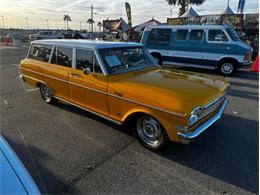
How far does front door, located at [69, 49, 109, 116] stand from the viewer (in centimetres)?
382

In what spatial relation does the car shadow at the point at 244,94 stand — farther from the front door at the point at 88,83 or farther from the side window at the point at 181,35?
the front door at the point at 88,83

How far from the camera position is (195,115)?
290cm

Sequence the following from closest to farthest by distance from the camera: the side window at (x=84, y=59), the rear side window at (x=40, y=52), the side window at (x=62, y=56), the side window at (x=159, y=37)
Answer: the side window at (x=84, y=59) < the side window at (x=62, y=56) < the rear side window at (x=40, y=52) < the side window at (x=159, y=37)

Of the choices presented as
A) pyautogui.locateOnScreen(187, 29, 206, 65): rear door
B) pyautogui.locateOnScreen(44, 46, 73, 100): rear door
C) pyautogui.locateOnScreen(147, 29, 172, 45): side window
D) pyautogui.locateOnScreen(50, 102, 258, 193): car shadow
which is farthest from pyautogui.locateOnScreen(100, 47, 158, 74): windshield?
pyautogui.locateOnScreen(147, 29, 172, 45): side window

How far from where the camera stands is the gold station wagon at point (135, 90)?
300 cm

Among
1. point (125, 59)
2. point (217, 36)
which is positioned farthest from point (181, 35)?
point (125, 59)

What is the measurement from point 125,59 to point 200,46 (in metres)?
6.10

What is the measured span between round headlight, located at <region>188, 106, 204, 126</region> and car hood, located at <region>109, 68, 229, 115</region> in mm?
57

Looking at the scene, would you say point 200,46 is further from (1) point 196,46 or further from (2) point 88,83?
(2) point 88,83

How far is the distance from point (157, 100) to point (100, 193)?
146 centimetres

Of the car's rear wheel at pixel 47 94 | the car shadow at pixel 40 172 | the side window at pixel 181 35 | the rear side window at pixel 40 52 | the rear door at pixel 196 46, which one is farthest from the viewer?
the side window at pixel 181 35

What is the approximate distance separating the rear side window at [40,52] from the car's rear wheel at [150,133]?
306 centimetres

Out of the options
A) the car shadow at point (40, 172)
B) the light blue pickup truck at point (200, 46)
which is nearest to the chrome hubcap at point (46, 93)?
the car shadow at point (40, 172)

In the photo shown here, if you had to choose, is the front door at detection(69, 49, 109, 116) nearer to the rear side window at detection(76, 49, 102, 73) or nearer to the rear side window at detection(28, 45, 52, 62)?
the rear side window at detection(76, 49, 102, 73)
